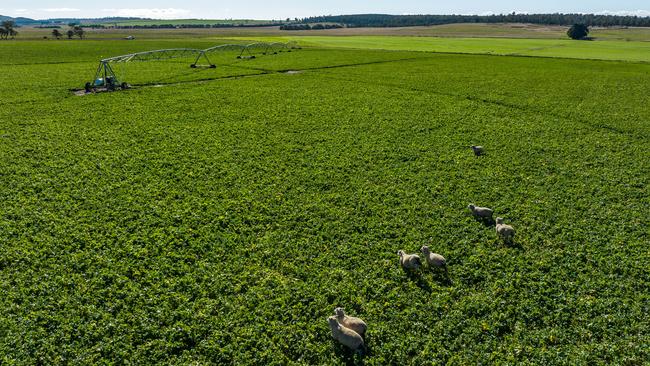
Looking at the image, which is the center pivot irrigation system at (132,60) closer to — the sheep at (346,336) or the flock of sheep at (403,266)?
the flock of sheep at (403,266)

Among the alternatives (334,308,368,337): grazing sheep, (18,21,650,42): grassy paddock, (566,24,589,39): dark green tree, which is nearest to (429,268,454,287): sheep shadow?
(334,308,368,337): grazing sheep

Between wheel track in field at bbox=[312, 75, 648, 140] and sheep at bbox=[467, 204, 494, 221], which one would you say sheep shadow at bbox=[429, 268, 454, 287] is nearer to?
sheep at bbox=[467, 204, 494, 221]

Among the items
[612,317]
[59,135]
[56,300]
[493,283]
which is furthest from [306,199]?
[59,135]

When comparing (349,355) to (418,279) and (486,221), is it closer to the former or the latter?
(418,279)

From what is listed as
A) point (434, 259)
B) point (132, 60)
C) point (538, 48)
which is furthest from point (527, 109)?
point (538, 48)

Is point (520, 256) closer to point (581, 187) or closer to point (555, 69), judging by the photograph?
point (581, 187)

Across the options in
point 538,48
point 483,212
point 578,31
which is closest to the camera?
point 483,212

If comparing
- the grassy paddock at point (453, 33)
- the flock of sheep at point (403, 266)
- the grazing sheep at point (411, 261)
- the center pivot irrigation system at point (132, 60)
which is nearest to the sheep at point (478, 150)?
the flock of sheep at point (403, 266)
